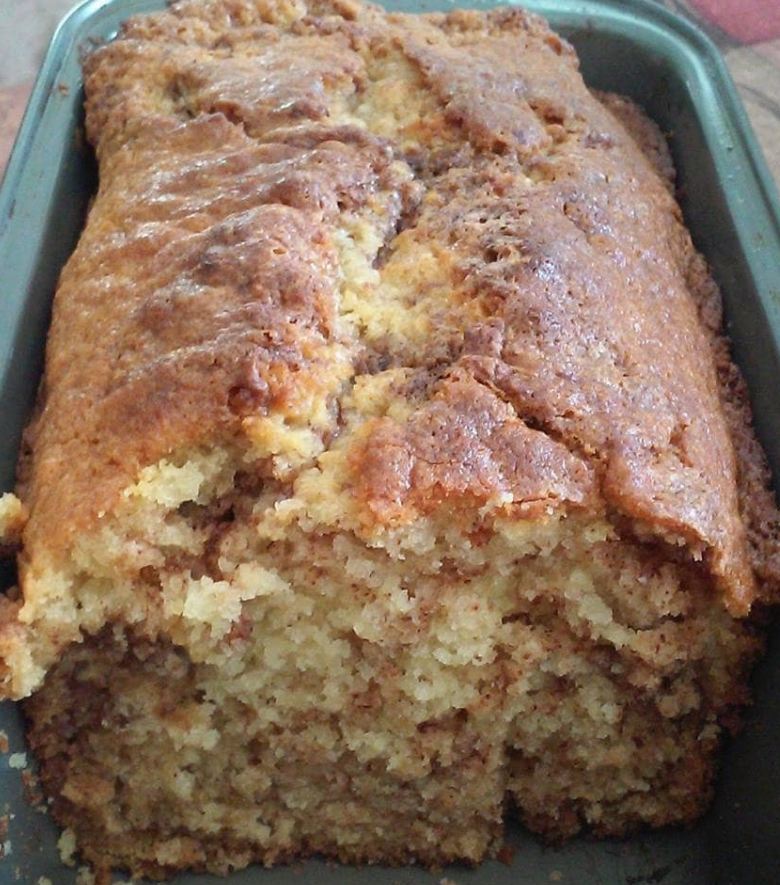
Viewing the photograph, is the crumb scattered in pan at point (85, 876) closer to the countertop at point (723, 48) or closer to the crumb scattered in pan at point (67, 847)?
the crumb scattered in pan at point (67, 847)

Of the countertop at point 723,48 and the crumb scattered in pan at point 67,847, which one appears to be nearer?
the crumb scattered in pan at point 67,847

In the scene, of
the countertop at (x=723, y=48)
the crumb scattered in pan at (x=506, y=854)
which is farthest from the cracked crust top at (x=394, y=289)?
the countertop at (x=723, y=48)

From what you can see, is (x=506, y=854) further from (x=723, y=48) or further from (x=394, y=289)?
(x=723, y=48)

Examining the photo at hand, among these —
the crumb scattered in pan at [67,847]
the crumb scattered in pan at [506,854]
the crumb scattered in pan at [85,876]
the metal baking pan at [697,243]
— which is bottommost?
the crumb scattered in pan at [85,876]

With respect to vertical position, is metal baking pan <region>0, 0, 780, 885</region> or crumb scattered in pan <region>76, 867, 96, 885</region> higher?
metal baking pan <region>0, 0, 780, 885</region>

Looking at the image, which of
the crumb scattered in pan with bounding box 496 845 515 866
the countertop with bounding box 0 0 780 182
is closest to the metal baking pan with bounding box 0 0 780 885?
the crumb scattered in pan with bounding box 496 845 515 866

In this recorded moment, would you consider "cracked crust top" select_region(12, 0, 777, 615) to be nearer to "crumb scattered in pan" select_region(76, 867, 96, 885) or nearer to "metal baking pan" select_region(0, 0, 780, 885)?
"metal baking pan" select_region(0, 0, 780, 885)
